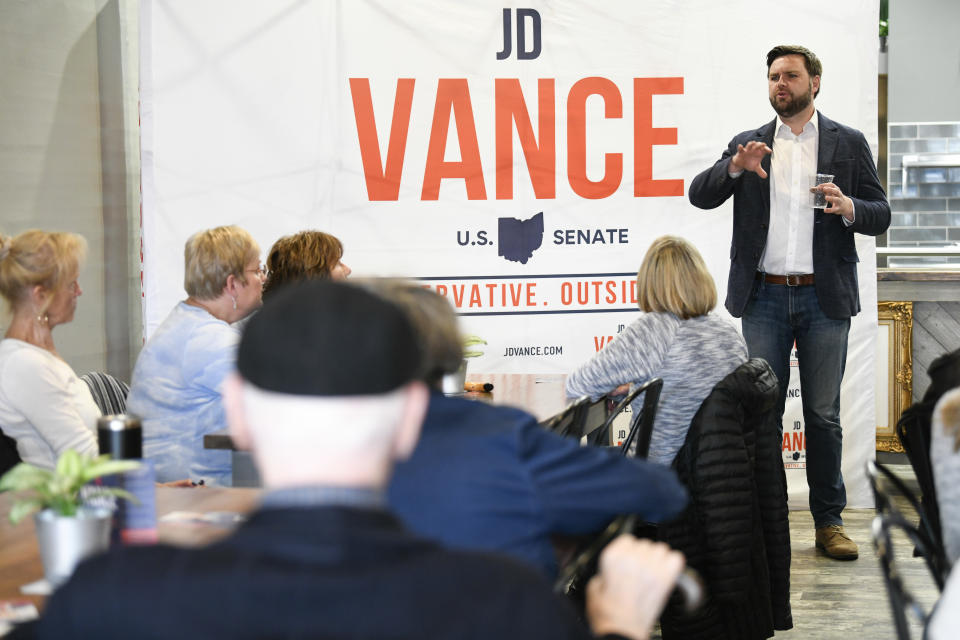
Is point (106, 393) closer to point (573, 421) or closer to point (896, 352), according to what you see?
point (573, 421)

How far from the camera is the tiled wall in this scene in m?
8.12

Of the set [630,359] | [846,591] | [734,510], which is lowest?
[846,591]

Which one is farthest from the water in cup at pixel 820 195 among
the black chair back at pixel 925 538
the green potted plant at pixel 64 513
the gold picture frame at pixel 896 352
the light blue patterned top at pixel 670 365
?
the green potted plant at pixel 64 513

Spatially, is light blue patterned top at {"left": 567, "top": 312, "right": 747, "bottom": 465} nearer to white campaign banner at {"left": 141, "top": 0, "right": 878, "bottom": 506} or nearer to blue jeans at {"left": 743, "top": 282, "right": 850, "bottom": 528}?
blue jeans at {"left": 743, "top": 282, "right": 850, "bottom": 528}

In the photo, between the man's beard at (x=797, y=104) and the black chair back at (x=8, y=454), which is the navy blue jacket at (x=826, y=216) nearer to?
the man's beard at (x=797, y=104)

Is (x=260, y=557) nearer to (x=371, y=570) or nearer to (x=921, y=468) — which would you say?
(x=371, y=570)

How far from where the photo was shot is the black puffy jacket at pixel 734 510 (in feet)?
8.29

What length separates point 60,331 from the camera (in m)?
4.69

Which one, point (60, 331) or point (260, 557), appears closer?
point (260, 557)

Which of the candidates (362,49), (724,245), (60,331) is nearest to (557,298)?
(724,245)

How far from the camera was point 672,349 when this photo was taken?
2842 mm

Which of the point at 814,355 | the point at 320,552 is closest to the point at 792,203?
the point at 814,355

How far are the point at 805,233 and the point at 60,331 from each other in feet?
10.4

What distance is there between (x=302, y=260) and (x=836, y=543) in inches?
88.7
